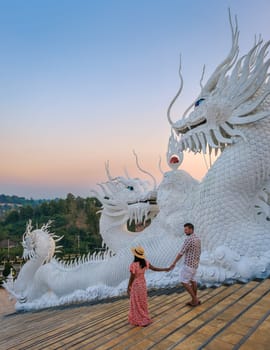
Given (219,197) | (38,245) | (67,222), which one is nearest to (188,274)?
(219,197)

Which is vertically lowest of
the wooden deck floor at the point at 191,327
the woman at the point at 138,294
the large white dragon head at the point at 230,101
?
the wooden deck floor at the point at 191,327

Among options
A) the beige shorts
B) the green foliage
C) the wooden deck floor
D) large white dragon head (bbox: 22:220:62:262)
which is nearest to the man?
the beige shorts

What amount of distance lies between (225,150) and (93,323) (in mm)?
2637

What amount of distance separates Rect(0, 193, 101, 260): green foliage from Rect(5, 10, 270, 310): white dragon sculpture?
17371 millimetres

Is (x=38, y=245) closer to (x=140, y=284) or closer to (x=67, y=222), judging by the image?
(x=140, y=284)

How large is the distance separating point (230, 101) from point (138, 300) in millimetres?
2806

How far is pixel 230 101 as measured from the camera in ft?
12.4

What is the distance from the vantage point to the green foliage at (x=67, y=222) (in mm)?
23641

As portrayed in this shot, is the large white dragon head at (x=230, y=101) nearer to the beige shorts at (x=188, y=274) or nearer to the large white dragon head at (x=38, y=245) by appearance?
the beige shorts at (x=188, y=274)

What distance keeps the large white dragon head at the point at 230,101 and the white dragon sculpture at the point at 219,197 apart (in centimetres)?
1

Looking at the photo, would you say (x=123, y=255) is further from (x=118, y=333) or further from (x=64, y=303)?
(x=118, y=333)

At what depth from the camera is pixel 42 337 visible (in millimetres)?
2920

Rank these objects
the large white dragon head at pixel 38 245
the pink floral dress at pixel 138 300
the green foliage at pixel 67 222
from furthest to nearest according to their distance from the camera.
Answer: the green foliage at pixel 67 222
the large white dragon head at pixel 38 245
the pink floral dress at pixel 138 300

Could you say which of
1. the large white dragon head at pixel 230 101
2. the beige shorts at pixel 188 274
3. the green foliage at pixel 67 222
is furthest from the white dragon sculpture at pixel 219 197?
the green foliage at pixel 67 222
